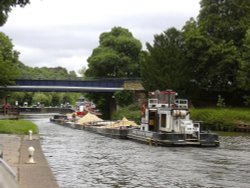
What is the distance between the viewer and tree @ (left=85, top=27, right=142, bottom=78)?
11106cm

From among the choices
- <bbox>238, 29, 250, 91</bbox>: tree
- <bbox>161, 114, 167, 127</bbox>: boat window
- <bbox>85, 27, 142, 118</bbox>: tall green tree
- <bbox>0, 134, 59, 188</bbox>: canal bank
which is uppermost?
<bbox>85, 27, 142, 118</bbox>: tall green tree

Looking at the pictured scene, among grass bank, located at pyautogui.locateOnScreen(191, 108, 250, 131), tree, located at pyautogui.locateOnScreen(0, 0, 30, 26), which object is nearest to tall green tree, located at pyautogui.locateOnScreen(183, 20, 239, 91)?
grass bank, located at pyautogui.locateOnScreen(191, 108, 250, 131)

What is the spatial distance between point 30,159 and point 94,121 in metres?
49.5

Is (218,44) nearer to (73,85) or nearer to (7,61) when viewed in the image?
(73,85)

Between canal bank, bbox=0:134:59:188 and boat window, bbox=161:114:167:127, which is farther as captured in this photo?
boat window, bbox=161:114:167:127

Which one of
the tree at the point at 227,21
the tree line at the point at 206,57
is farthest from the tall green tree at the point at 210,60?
the tree at the point at 227,21

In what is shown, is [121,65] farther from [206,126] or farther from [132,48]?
[206,126]

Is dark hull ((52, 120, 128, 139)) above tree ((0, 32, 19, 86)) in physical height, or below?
below

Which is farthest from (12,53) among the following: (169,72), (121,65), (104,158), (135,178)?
(135,178)

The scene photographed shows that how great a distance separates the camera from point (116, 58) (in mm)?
110438

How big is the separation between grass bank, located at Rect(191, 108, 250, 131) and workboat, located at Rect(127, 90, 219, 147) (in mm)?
19780

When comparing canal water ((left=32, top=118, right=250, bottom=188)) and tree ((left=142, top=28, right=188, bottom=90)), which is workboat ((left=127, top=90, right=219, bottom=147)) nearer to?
canal water ((left=32, top=118, right=250, bottom=188))

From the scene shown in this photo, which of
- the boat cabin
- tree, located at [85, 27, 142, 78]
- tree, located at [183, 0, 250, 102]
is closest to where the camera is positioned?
the boat cabin

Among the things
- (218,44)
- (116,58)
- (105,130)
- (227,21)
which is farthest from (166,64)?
(116,58)
